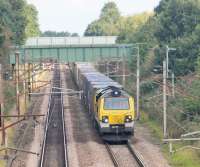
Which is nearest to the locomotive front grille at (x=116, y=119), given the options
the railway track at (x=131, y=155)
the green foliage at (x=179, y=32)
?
the railway track at (x=131, y=155)

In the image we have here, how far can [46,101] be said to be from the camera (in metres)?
57.9

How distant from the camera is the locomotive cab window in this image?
3094 centimetres

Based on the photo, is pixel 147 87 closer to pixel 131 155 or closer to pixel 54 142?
pixel 54 142

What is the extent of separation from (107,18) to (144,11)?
3133cm

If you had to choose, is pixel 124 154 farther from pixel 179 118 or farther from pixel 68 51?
pixel 68 51

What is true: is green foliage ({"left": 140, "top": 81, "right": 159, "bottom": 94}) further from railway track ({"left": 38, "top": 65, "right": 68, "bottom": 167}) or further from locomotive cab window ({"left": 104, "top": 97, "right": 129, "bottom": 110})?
locomotive cab window ({"left": 104, "top": 97, "right": 129, "bottom": 110})

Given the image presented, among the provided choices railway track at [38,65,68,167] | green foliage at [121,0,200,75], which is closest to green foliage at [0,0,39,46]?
green foliage at [121,0,200,75]

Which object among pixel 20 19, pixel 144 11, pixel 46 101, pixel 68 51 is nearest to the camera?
pixel 46 101

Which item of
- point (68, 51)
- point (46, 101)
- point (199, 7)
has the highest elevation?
point (199, 7)

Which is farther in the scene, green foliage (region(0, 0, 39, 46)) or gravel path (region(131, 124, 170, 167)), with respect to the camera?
green foliage (region(0, 0, 39, 46))

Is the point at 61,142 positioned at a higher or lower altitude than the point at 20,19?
lower

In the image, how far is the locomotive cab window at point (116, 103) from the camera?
30.9m

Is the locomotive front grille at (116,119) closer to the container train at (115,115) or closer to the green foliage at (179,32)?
the container train at (115,115)

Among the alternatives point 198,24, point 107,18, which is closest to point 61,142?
point 198,24
